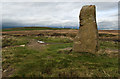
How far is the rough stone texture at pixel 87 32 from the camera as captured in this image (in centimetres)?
991

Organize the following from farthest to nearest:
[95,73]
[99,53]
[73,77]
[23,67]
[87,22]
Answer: [87,22] → [99,53] → [23,67] → [95,73] → [73,77]

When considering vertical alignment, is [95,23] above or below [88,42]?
above

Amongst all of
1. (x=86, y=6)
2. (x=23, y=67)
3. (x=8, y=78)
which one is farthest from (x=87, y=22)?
(x=8, y=78)

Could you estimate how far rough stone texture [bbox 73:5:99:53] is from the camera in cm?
991

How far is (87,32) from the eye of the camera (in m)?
10.3

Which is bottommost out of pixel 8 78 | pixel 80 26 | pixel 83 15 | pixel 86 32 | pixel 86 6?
pixel 8 78

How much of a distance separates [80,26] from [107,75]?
671 centimetres

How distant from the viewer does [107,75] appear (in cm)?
537

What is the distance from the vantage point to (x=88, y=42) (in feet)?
33.2

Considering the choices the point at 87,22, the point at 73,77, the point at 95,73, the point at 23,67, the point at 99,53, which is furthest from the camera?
the point at 87,22

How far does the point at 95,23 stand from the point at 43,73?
799 cm

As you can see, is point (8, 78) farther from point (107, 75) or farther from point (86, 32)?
point (86, 32)

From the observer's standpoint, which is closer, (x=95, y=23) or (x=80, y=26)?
(x=95, y=23)

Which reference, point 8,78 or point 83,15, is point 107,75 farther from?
A: point 83,15
